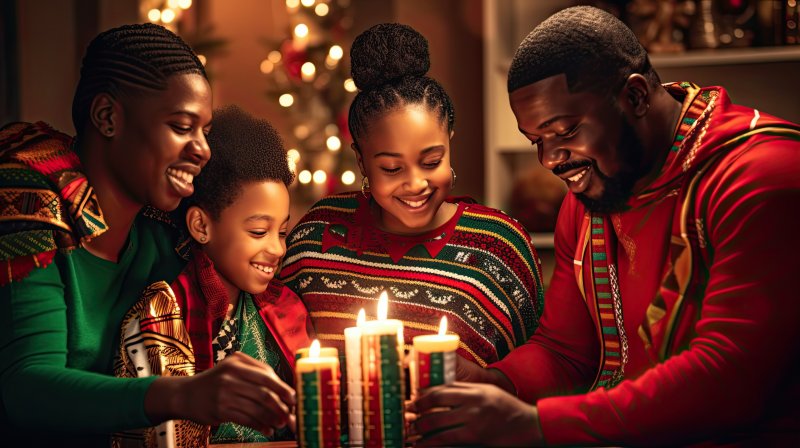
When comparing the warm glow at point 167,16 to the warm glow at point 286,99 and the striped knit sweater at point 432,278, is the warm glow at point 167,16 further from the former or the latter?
the striped knit sweater at point 432,278

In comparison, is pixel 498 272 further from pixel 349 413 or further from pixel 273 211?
pixel 349 413

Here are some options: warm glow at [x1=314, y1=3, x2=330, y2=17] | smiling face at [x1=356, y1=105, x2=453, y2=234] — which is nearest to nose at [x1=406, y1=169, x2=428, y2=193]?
smiling face at [x1=356, y1=105, x2=453, y2=234]

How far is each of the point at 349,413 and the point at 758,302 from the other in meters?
0.70

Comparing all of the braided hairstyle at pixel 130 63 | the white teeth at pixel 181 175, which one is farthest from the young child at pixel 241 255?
the braided hairstyle at pixel 130 63

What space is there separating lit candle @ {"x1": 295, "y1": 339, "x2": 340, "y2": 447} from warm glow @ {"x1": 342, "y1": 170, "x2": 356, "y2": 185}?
3.42 meters

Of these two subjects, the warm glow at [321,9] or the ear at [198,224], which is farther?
the warm glow at [321,9]

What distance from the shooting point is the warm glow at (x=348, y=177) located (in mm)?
4812

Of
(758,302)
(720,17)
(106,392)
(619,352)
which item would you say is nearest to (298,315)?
(106,392)

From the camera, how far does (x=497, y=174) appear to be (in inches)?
163

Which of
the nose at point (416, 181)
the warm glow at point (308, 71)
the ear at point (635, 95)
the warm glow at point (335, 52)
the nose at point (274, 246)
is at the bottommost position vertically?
the nose at point (274, 246)

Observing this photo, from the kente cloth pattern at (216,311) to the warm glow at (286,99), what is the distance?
9.88 ft

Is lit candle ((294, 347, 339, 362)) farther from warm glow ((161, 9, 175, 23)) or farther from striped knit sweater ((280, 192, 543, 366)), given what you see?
warm glow ((161, 9, 175, 23))

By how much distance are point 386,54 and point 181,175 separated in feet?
1.75

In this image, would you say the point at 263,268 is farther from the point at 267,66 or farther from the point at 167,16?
the point at 267,66
